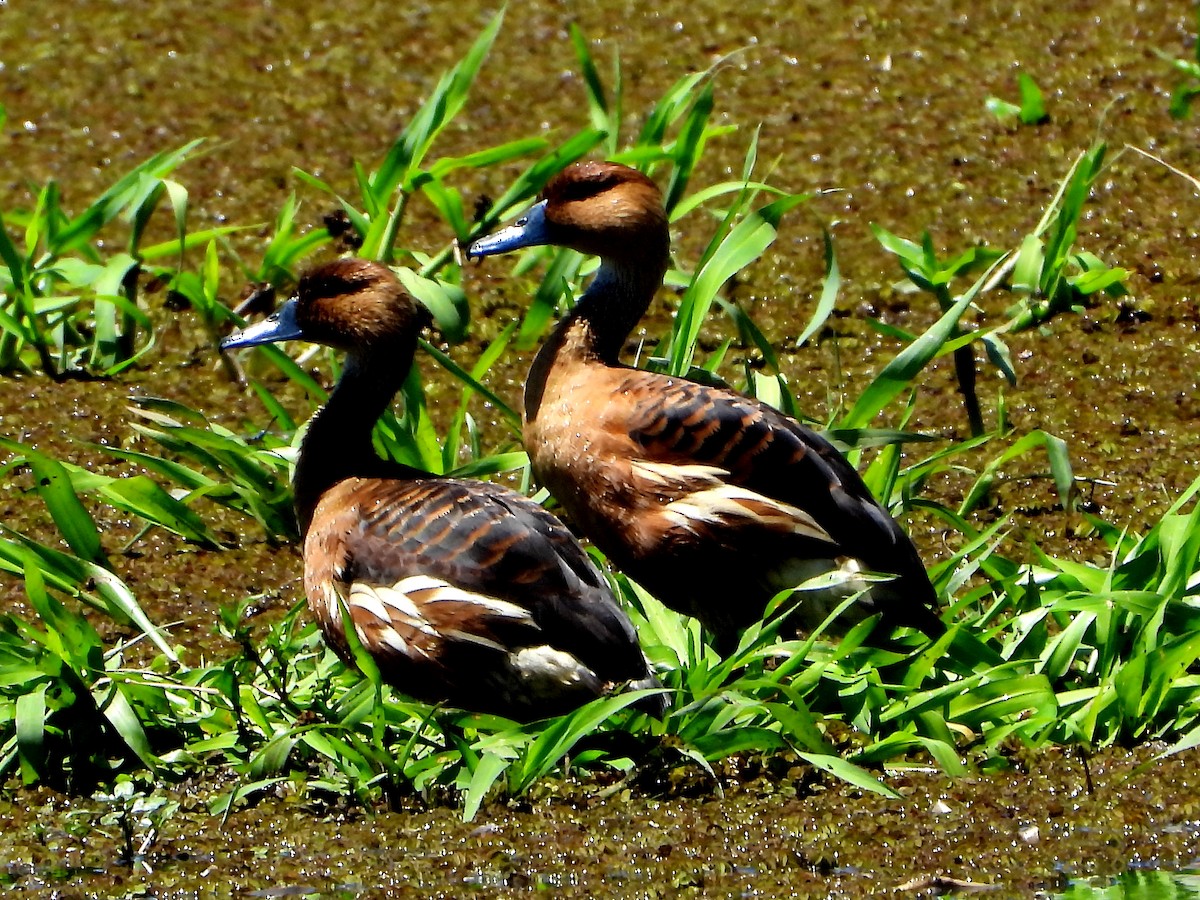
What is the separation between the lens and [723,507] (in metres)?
4.39

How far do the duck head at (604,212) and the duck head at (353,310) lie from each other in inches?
18.3

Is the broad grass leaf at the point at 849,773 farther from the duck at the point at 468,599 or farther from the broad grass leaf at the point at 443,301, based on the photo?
the broad grass leaf at the point at 443,301

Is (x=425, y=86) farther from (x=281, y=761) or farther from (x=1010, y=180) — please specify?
(x=281, y=761)

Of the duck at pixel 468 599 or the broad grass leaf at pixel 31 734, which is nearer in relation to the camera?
the broad grass leaf at pixel 31 734

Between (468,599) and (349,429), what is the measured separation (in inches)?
31.7

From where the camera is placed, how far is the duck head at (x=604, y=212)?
501 cm

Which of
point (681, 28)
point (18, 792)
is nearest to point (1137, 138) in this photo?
point (681, 28)

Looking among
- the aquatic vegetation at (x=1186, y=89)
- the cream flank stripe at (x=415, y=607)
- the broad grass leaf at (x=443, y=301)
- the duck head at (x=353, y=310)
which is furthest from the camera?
the aquatic vegetation at (x=1186, y=89)

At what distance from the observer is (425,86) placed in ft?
24.5

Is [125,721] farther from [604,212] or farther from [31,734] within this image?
[604,212]

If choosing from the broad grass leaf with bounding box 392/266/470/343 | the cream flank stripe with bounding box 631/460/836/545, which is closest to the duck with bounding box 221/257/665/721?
the cream flank stripe with bounding box 631/460/836/545

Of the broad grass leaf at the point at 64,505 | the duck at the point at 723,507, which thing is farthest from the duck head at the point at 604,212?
the broad grass leaf at the point at 64,505

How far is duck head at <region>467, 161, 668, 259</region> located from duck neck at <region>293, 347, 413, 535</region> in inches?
23.3

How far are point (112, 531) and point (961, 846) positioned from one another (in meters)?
2.69
